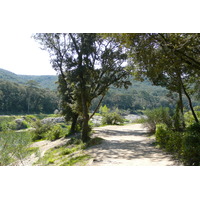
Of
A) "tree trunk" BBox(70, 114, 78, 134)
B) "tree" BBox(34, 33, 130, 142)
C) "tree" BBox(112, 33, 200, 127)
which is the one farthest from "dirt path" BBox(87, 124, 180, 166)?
"tree trunk" BBox(70, 114, 78, 134)

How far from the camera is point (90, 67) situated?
25.8 feet

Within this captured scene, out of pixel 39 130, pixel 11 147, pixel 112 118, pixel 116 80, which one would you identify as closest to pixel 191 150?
pixel 11 147

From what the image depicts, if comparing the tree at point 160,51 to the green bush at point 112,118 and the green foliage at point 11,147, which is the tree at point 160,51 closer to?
the green foliage at point 11,147

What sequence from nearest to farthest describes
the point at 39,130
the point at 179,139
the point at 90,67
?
the point at 179,139 < the point at 90,67 < the point at 39,130

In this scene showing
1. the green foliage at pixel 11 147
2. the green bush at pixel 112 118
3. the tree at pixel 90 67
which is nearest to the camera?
the green foliage at pixel 11 147

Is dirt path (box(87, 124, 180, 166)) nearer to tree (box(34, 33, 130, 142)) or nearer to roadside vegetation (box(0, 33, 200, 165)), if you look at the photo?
roadside vegetation (box(0, 33, 200, 165))

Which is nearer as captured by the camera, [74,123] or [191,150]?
[191,150]

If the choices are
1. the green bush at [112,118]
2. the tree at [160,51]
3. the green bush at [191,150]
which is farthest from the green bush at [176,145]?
the green bush at [112,118]

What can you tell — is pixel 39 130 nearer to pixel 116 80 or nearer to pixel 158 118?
pixel 116 80

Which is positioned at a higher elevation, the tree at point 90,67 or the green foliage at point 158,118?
the tree at point 90,67

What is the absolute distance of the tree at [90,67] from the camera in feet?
25.0

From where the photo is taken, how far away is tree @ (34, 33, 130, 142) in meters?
7.61
